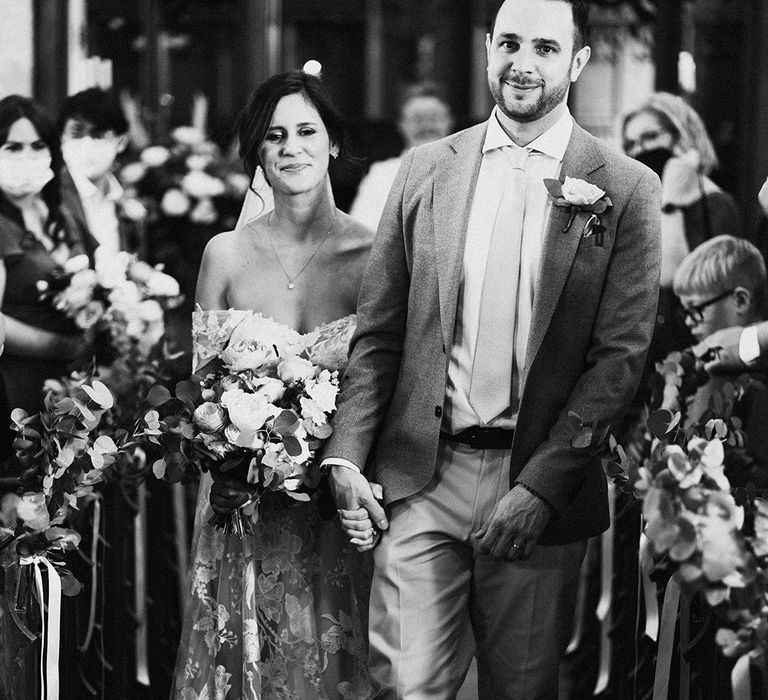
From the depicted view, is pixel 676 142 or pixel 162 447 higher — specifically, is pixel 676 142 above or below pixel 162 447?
above

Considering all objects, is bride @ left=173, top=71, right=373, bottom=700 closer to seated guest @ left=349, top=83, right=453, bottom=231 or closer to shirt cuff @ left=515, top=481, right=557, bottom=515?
shirt cuff @ left=515, top=481, right=557, bottom=515

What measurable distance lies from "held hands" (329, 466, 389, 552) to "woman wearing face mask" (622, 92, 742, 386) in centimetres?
158

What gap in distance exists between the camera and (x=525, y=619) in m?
2.71

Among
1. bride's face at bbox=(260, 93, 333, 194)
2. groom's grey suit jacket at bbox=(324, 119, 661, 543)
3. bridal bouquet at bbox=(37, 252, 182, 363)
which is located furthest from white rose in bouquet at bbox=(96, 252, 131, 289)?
groom's grey suit jacket at bbox=(324, 119, 661, 543)

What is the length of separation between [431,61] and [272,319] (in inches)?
227

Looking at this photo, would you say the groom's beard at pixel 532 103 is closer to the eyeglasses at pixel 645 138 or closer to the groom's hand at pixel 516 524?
the groom's hand at pixel 516 524

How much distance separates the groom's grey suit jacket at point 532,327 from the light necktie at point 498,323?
0.19 ft

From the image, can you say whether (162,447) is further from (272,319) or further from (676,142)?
(676,142)

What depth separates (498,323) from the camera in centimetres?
270

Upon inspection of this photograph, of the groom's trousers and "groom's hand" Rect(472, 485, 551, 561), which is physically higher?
"groom's hand" Rect(472, 485, 551, 561)

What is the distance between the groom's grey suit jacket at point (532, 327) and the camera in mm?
2646

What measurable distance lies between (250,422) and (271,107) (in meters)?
0.81

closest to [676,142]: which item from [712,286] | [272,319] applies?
[712,286]

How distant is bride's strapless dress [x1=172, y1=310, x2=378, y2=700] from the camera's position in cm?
316
